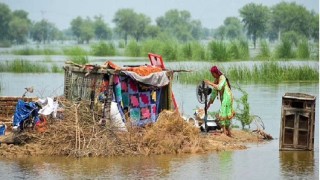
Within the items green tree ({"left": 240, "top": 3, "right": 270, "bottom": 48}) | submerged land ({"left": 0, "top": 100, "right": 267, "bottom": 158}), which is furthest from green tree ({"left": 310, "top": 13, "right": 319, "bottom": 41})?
submerged land ({"left": 0, "top": 100, "right": 267, "bottom": 158})

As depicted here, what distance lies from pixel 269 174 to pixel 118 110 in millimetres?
3094

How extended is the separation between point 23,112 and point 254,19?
78.1m

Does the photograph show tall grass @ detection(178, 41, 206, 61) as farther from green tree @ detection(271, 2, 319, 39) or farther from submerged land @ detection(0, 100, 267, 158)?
green tree @ detection(271, 2, 319, 39)

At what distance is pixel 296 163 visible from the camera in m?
14.1

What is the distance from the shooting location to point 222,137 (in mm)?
16266

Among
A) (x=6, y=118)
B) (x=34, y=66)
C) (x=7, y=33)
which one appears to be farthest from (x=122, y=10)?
(x=6, y=118)

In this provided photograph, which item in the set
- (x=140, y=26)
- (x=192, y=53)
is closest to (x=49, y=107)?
(x=192, y=53)

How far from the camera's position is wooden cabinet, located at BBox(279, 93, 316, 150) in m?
14.7

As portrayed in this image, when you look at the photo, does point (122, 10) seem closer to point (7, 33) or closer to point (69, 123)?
point (7, 33)

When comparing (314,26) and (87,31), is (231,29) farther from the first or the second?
(314,26)

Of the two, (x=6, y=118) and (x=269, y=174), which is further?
(x=6, y=118)

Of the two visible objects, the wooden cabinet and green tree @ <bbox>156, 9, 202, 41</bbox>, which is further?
green tree @ <bbox>156, 9, 202, 41</bbox>

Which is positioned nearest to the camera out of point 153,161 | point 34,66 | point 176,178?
point 176,178

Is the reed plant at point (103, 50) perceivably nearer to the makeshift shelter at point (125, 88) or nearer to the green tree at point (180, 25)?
the makeshift shelter at point (125, 88)
